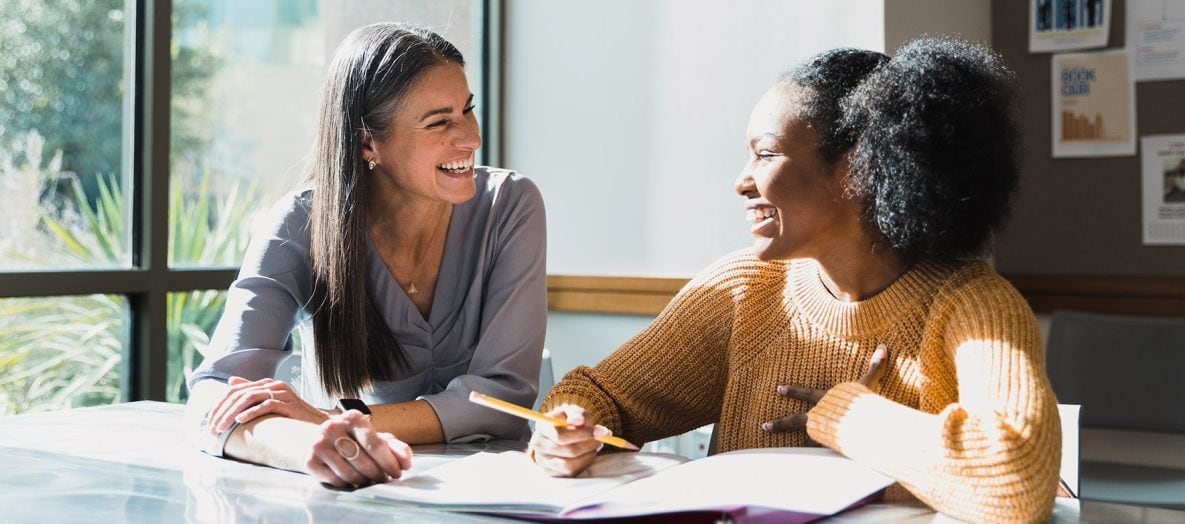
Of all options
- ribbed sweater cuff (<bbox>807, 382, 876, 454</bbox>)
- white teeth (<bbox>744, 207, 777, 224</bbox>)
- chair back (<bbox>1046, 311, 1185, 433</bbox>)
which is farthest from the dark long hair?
chair back (<bbox>1046, 311, 1185, 433</bbox>)

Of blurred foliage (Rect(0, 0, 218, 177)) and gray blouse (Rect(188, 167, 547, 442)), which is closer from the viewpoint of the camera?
gray blouse (Rect(188, 167, 547, 442))

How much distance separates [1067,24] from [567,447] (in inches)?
92.5

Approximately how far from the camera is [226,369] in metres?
1.54

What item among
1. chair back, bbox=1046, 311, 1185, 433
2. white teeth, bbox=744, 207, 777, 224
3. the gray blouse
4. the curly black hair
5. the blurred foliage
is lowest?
chair back, bbox=1046, 311, 1185, 433

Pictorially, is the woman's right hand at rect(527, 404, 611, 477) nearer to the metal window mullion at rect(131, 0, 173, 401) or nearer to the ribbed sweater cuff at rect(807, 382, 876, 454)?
the ribbed sweater cuff at rect(807, 382, 876, 454)

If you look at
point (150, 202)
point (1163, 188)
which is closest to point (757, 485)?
point (150, 202)

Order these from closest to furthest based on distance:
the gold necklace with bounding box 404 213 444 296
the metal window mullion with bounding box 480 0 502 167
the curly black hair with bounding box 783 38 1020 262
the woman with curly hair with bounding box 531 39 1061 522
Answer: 1. the woman with curly hair with bounding box 531 39 1061 522
2. the curly black hair with bounding box 783 38 1020 262
3. the gold necklace with bounding box 404 213 444 296
4. the metal window mullion with bounding box 480 0 502 167

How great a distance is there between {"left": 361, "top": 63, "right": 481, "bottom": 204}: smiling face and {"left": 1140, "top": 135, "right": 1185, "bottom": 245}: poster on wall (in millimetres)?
1983

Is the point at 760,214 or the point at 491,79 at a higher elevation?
the point at 491,79

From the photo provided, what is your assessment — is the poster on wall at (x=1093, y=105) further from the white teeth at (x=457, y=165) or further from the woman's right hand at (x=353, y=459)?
the woman's right hand at (x=353, y=459)

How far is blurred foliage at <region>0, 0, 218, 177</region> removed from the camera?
2.23m

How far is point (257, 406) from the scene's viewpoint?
4.51 feet

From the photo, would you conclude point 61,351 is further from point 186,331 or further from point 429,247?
point 429,247

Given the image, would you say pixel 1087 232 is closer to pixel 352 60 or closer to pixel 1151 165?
pixel 1151 165
